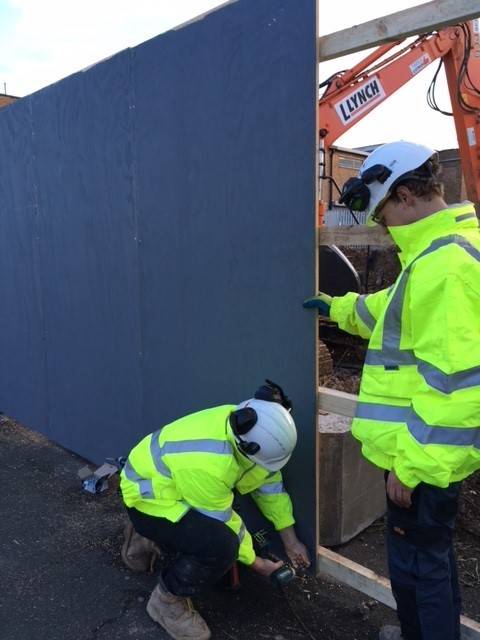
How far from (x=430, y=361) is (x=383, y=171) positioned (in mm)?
713

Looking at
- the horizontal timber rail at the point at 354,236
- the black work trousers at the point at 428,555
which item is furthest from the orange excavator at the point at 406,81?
Result: the black work trousers at the point at 428,555

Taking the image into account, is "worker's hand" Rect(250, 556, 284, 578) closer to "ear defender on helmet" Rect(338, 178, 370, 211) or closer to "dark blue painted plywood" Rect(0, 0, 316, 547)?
"dark blue painted plywood" Rect(0, 0, 316, 547)

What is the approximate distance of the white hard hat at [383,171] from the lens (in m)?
1.98

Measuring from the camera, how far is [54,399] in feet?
15.7

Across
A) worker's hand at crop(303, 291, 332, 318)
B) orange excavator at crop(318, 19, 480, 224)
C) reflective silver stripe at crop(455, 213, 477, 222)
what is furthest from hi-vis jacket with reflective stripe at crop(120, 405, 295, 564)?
orange excavator at crop(318, 19, 480, 224)

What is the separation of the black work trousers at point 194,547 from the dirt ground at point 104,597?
0.94 ft

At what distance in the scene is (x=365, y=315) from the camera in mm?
2430

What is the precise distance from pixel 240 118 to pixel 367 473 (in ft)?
7.12

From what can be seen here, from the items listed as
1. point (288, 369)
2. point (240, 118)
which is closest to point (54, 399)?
point (288, 369)

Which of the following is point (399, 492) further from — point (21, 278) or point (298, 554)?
point (21, 278)

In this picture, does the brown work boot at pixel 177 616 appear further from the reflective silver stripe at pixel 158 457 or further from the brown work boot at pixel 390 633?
the brown work boot at pixel 390 633

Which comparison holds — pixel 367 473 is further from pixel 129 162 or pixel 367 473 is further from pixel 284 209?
pixel 129 162

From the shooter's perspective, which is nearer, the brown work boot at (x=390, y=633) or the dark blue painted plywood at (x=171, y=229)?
the brown work boot at (x=390, y=633)

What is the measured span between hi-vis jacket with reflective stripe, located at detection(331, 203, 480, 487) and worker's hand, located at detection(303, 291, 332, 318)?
55 centimetres
